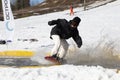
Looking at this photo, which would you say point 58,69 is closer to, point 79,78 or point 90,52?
point 79,78

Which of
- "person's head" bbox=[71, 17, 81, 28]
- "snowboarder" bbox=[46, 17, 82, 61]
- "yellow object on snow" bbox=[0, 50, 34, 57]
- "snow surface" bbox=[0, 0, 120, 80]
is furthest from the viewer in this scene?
"yellow object on snow" bbox=[0, 50, 34, 57]

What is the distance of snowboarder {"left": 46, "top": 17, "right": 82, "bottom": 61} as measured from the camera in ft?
40.0

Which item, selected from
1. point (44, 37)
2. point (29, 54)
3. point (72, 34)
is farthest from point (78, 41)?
point (44, 37)

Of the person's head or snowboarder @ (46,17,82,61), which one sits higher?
the person's head

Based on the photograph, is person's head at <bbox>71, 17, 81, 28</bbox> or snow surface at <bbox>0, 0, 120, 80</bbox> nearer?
snow surface at <bbox>0, 0, 120, 80</bbox>

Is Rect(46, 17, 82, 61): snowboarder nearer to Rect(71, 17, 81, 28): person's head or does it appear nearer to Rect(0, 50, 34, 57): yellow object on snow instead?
Rect(71, 17, 81, 28): person's head

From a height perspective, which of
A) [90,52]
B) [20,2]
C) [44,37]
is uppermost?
[90,52]

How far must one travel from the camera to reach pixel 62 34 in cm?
1251

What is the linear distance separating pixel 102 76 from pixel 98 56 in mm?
4714

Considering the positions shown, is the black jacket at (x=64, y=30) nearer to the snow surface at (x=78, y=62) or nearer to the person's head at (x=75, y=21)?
the person's head at (x=75, y=21)

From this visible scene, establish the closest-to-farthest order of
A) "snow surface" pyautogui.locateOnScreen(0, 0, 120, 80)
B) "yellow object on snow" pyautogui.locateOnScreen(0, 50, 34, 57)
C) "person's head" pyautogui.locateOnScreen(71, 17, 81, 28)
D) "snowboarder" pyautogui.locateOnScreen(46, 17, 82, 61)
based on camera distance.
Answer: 1. "snow surface" pyautogui.locateOnScreen(0, 0, 120, 80)
2. "person's head" pyautogui.locateOnScreen(71, 17, 81, 28)
3. "snowboarder" pyautogui.locateOnScreen(46, 17, 82, 61)
4. "yellow object on snow" pyautogui.locateOnScreen(0, 50, 34, 57)

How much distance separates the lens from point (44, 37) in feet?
69.3

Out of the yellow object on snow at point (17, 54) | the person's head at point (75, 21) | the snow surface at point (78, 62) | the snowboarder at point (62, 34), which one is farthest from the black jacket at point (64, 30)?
the yellow object on snow at point (17, 54)

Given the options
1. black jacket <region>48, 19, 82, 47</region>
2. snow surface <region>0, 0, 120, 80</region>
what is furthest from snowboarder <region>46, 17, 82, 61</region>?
snow surface <region>0, 0, 120, 80</region>
